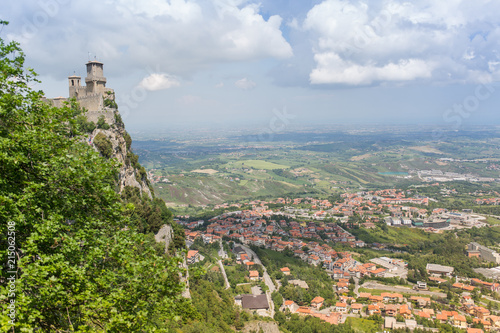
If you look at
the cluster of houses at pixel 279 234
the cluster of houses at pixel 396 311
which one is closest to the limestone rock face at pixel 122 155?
the cluster of houses at pixel 396 311

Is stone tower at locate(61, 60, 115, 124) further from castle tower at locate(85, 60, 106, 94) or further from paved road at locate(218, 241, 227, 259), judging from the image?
paved road at locate(218, 241, 227, 259)

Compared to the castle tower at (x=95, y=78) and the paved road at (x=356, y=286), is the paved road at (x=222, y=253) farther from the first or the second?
the castle tower at (x=95, y=78)

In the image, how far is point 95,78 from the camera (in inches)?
952

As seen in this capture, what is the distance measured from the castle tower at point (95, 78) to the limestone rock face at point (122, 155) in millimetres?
3463

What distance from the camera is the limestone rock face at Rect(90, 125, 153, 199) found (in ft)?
71.3

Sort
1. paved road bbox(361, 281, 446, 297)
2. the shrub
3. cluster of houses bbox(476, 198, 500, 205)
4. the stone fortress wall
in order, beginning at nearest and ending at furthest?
the shrub, the stone fortress wall, paved road bbox(361, 281, 446, 297), cluster of houses bbox(476, 198, 500, 205)

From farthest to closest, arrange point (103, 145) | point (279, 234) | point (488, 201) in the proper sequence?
point (488, 201), point (279, 234), point (103, 145)

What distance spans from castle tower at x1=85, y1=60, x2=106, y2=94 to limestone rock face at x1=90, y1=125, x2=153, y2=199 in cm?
346

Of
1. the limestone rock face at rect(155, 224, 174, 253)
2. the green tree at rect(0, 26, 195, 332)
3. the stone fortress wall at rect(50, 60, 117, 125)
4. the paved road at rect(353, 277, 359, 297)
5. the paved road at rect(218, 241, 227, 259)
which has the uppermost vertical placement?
the stone fortress wall at rect(50, 60, 117, 125)

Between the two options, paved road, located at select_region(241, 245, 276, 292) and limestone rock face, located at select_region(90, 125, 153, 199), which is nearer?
limestone rock face, located at select_region(90, 125, 153, 199)

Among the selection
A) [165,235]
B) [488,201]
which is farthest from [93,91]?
[488,201]

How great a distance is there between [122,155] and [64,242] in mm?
18472

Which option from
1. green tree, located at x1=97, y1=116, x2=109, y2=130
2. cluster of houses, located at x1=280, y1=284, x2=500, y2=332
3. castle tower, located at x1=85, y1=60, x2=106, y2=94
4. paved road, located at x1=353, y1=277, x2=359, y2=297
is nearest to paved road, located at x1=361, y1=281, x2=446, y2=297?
paved road, located at x1=353, y1=277, x2=359, y2=297

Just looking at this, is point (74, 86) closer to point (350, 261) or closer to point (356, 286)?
point (356, 286)
